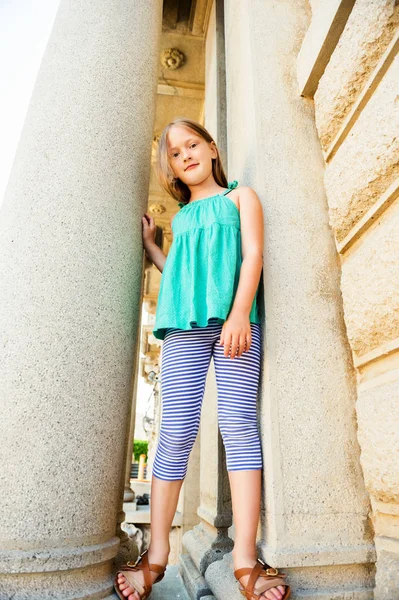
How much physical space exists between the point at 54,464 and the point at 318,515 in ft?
3.00

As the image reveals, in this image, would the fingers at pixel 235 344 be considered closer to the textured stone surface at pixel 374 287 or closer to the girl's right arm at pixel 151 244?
the textured stone surface at pixel 374 287

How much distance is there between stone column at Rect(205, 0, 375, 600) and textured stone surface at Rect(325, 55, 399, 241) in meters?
0.17

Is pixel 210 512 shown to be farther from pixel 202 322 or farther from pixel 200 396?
pixel 202 322

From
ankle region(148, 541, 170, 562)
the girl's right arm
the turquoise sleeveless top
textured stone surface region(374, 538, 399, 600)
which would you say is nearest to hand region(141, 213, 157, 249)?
the girl's right arm

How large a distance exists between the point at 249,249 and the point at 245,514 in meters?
0.98

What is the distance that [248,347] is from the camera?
1.51 m

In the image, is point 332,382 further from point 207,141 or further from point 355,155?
point 207,141

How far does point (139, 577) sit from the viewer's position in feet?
4.73

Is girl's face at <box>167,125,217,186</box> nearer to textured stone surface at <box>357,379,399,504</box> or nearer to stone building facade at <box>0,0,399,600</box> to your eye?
stone building facade at <box>0,0,399,600</box>

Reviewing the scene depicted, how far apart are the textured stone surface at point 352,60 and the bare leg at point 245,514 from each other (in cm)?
151

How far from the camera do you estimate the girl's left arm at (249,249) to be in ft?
5.08

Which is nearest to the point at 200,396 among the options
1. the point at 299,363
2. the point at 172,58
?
the point at 299,363

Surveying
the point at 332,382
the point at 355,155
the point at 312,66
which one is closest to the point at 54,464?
the point at 332,382

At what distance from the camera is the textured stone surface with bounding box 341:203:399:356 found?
134cm
